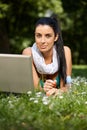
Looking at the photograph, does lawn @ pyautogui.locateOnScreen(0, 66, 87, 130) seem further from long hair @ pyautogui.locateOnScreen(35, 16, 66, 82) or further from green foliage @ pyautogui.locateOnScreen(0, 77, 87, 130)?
long hair @ pyautogui.locateOnScreen(35, 16, 66, 82)

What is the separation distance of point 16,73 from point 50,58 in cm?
→ 97

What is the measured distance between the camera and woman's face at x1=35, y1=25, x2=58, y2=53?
5.63 metres

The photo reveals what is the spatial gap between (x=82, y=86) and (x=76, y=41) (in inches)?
1199

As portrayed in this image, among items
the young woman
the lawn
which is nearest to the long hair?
the young woman

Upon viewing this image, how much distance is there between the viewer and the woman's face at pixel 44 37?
563 centimetres

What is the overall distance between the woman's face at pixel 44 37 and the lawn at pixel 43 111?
0.58 metres

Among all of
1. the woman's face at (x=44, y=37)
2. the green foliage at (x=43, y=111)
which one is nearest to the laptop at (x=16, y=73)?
the green foliage at (x=43, y=111)

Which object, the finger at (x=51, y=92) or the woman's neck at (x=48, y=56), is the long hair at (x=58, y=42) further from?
the finger at (x=51, y=92)

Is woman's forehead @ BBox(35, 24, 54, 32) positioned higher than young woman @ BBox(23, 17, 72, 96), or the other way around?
woman's forehead @ BBox(35, 24, 54, 32)

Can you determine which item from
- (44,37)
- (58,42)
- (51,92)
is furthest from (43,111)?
(58,42)

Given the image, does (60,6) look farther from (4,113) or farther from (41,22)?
(4,113)

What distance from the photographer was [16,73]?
16.7 feet

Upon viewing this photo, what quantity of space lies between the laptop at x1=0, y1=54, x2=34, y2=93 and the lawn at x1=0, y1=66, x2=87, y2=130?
0.29 ft

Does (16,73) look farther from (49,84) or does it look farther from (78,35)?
(78,35)
